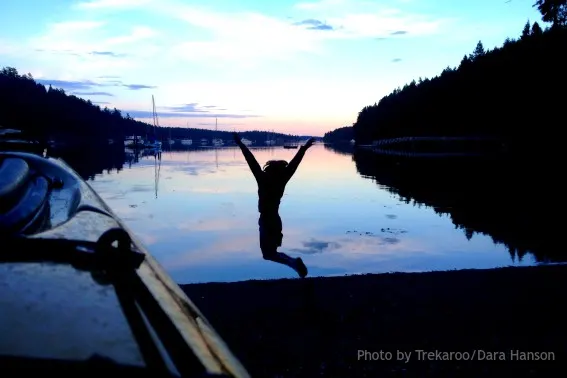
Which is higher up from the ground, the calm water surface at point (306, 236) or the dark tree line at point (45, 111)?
the dark tree line at point (45, 111)

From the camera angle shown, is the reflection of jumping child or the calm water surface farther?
the calm water surface

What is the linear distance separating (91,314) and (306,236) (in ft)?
50.8

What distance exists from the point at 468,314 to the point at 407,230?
11.1m

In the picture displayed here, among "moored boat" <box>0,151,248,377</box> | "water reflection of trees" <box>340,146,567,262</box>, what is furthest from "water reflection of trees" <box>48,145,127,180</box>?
"moored boat" <box>0,151,248,377</box>

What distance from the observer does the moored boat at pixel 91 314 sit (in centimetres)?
165

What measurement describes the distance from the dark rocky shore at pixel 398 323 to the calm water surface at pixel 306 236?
3.33m

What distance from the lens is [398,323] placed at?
7336 mm

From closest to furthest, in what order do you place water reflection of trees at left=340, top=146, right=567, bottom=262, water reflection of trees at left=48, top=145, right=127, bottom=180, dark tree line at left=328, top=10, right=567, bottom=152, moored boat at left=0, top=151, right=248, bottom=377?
moored boat at left=0, top=151, right=248, bottom=377
water reflection of trees at left=340, top=146, right=567, bottom=262
water reflection of trees at left=48, top=145, right=127, bottom=180
dark tree line at left=328, top=10, right=567, bottom=152

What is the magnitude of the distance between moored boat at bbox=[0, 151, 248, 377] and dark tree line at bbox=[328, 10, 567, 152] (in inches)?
2945

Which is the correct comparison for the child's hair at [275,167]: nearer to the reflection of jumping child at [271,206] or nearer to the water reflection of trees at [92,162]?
the reflection of jumping child at [271,206]

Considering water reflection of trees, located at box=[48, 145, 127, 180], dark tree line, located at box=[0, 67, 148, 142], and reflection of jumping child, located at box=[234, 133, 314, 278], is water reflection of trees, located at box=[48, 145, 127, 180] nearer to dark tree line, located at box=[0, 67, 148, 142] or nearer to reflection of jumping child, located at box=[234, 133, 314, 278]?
reflection of jumping child, located at box=[234, 133, 314, 278]

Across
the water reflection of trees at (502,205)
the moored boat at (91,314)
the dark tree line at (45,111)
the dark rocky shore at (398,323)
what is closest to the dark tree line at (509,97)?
the water reflection of trees at (502,205)

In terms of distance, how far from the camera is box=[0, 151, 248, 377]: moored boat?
1.65 meters

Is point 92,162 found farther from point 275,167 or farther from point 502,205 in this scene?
point 275,167
